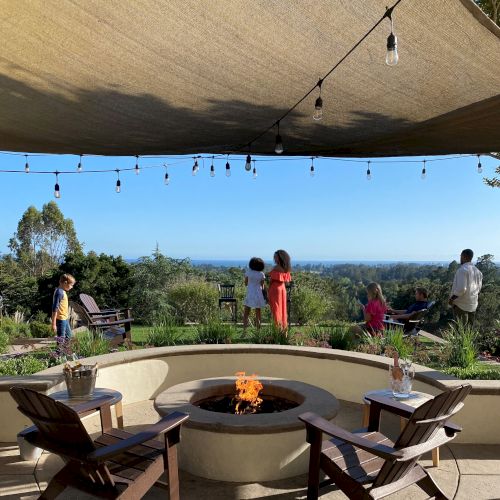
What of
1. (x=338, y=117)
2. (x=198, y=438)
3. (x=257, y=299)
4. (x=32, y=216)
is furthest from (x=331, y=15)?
(x=32, y=216)

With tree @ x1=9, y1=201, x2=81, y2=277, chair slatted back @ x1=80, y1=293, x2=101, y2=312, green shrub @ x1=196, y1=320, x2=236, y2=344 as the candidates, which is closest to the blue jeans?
chair slatted back @ x1=80, y1=293, x2=101, y2=312

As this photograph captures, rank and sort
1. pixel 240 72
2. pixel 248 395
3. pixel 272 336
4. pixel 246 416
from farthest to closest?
pixel 272 336
pixel 248 395
pixel 240 72
pixel 246 416

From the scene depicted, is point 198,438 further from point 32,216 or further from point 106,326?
point 32,216

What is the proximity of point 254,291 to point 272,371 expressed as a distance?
7.66 feet

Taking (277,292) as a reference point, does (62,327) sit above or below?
below

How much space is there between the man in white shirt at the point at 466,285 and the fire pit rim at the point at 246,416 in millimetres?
3460

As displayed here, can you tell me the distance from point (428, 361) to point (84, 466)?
3541mm

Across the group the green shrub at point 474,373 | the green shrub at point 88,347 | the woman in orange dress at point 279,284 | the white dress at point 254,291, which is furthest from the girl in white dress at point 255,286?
the green shrub at point 474,373

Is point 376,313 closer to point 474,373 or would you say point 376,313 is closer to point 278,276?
point 278,276

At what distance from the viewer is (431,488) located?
101 inches

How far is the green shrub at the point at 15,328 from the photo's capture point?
795 centimetres

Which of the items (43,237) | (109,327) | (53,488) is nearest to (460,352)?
(53,488)

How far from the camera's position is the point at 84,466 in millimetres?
2283

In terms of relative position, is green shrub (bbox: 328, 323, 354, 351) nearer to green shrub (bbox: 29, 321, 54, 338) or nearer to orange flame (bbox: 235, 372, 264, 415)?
orange flame (bbox: 235, 372, 264, 415)
